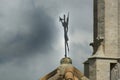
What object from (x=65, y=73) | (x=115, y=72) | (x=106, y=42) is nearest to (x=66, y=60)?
(x=65, y=73)

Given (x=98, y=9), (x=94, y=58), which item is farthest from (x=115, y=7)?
(x=94, y=58)

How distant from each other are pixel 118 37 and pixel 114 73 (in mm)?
2210

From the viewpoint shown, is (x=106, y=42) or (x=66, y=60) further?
(x=106, y=42)

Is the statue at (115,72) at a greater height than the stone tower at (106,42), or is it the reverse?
the stone tower at (106,42)

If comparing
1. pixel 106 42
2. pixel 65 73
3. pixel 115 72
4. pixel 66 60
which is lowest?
pixel 115 72

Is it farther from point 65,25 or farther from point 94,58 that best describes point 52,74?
point 94,58

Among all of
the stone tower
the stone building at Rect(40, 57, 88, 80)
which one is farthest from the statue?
the stone building at Rect(40, 57, 88, 80)

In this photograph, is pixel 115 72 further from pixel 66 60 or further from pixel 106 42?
pixel 66 60

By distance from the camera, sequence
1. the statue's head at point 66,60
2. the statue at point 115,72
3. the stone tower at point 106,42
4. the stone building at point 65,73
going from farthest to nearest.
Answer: the statue at point 115,72 < the stone tower at point 106,42 < the statue's head at point 66,60 < the stone building at point 65,73

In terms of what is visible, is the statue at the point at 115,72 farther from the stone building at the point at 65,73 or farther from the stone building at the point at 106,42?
the stone building at the point at 65,73

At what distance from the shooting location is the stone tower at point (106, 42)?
35375 millimetres

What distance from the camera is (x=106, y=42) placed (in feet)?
117

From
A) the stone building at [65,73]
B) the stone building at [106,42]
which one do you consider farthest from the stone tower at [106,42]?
the stone building at [65,73]

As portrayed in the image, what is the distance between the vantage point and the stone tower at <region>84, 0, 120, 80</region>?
35.4 meters
